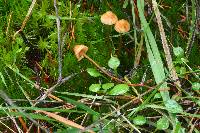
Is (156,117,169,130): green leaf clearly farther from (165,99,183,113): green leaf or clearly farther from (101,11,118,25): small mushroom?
(101,11,118,25): small mushroom

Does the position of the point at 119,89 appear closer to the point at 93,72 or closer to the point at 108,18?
the point at 93,72

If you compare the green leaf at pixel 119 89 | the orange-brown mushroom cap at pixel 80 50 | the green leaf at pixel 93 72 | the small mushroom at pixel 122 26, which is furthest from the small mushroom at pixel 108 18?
the green leaf at pixel 119 89

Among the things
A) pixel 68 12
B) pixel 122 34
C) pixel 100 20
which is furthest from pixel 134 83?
pixel 68 12

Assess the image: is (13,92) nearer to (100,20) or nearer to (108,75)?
(108,75)

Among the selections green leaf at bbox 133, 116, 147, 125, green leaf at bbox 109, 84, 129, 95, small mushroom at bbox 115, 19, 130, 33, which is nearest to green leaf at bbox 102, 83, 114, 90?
green leaf at bbox 109, 84, 129, 95

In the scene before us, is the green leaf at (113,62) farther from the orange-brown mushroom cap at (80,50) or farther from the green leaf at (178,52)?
the green leaf at (178,52)

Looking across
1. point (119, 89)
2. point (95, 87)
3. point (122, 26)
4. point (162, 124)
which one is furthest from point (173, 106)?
point (122, 26)
